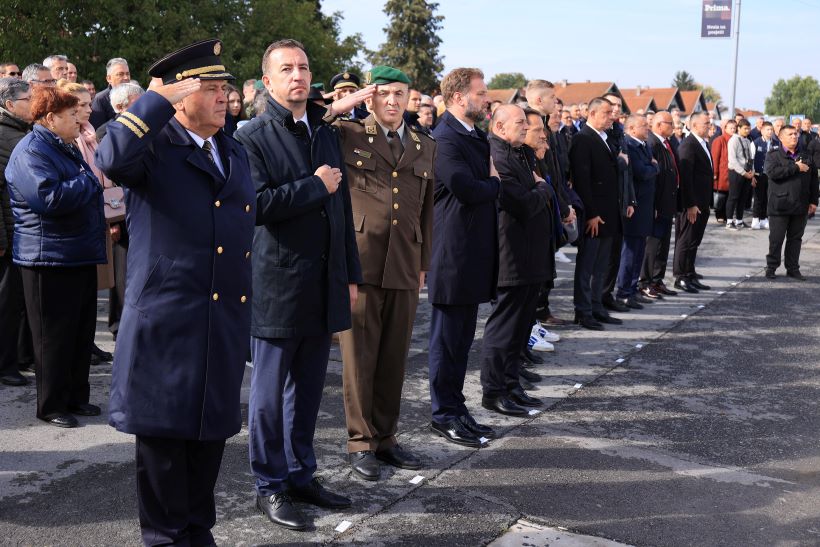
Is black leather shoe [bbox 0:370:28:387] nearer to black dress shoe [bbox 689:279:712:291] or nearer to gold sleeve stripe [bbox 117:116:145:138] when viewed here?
gold sleeve stripe [bbox 117:116:145:138]

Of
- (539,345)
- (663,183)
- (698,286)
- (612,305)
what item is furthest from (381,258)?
(698,286)

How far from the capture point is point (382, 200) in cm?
452

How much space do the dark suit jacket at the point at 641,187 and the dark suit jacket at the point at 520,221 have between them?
3.77m

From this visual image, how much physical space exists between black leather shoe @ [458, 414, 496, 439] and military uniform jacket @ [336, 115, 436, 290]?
1.05 metres

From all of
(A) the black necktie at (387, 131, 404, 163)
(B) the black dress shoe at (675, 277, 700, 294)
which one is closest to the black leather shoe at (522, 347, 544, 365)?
(A) the black necktie at (387, 131, 404, 163)

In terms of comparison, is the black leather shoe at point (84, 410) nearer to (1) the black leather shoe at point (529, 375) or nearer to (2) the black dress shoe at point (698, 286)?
(1) the black leather shoe at point (529, 375)

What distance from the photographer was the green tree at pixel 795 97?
128250 mm

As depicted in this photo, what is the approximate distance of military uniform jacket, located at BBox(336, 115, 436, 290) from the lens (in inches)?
176

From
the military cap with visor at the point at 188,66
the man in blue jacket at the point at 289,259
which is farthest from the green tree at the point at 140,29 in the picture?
the military cap with visor at the point at 188,66

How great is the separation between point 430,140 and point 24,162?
2.40m

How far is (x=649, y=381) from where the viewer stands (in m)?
6.63

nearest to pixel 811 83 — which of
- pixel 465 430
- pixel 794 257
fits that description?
pixel 794 257

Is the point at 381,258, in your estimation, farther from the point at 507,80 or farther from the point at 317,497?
the point at 507,80

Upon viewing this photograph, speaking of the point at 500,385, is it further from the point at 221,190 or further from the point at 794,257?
the point at 794,257
